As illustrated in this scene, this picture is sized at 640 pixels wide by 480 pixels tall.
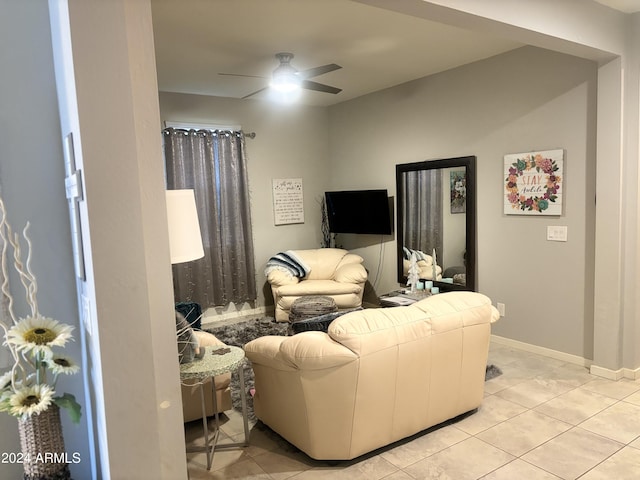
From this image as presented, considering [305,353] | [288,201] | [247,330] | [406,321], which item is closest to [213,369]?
[305,353]

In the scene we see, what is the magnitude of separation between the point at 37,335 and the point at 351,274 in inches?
160

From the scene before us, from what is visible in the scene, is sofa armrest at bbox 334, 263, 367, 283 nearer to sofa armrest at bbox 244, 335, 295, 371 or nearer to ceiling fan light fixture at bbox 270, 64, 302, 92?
ceiling fan light fixture at bbox 270, 64, 302, 92

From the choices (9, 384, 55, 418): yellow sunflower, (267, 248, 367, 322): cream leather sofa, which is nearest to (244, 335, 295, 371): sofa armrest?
(9, 384, 55, 418): yellow sunflower

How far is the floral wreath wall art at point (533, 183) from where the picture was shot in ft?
12.8

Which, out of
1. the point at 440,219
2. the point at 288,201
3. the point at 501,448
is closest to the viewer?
the point at 501,448

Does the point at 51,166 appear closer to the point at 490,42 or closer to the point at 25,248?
the point at 25,248

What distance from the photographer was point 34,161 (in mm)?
1870

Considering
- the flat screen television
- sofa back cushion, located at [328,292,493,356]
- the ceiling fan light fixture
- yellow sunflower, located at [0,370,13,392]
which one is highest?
the ceiling fan light fixture

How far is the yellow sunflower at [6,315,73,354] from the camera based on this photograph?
162cm

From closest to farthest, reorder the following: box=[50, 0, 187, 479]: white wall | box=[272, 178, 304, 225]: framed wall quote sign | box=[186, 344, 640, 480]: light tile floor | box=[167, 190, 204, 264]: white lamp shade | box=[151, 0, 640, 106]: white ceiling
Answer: box=[50, 0, 187, 479]: white wall < box=[167, 190, 204, 264]: white lamp shade < box=[186, 344, 640, 480]: light tile floor < box=[151, 0, 640, 106]: white ceiling < box=[272, 178, 304, 225]: framed wall quote sign

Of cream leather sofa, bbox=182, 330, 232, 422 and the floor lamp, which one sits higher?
the floor lamp

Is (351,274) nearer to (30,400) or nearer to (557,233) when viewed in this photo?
(557,233)

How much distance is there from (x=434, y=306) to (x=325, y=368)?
776 mm

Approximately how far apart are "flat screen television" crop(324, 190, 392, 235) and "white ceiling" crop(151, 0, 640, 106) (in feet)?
4.44
